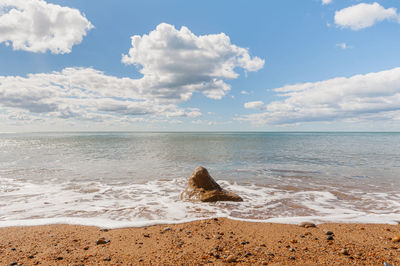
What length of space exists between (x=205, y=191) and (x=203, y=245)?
13.1ft

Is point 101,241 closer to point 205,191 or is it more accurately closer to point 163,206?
point 163,206

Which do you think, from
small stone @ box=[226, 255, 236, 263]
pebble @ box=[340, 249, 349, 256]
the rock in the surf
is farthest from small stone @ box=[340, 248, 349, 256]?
the rock in the surf

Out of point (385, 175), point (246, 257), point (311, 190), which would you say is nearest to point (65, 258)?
point (246, 257)

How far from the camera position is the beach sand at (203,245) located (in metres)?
3.71

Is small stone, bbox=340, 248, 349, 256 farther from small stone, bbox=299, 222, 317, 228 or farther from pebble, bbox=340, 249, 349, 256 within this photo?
small stone, bbox=299, 222, 317, 228

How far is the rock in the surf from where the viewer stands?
26.2ft

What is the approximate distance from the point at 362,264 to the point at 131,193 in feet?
27.5

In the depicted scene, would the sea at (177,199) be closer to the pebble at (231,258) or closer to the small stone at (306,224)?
the small stone at (306,224)

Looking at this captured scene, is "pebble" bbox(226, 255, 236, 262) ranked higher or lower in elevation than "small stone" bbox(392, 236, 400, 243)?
higher

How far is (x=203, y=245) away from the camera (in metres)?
4.28

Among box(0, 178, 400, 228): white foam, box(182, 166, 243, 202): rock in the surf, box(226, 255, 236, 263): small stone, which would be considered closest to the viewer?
box(226, 255, 236, 263): small stone

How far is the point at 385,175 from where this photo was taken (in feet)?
42.1

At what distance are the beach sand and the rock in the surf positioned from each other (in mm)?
2328

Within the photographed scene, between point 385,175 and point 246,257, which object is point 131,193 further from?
point 385,175
